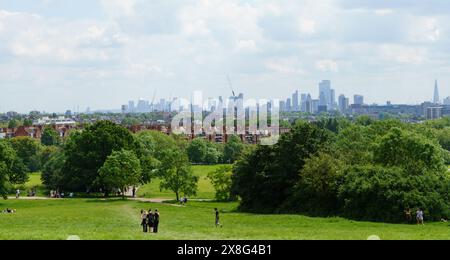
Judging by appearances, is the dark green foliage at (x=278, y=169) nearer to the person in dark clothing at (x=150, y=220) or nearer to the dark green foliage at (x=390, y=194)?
the dark green foliage at (x=390, y=194)

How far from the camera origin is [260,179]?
67.0m

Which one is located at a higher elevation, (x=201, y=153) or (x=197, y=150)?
(x=197, y=150)

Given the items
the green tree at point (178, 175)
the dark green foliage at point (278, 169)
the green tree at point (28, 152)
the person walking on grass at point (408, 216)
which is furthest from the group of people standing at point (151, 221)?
the green tree at point (28, 152)

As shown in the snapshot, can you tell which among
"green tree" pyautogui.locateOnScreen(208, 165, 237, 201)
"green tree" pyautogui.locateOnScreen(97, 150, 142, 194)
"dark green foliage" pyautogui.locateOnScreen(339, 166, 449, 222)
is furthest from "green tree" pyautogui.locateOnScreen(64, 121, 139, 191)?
"dark green foliage" pyautogui.locateOnScreen(339, 166, 449, 222)

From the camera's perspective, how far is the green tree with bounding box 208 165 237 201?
82562 millimetres

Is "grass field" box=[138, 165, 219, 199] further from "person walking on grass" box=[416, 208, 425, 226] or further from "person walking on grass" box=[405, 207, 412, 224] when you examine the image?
"person walking on grass" box=[416, 208, 425, 226]

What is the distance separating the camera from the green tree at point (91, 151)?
91.2m

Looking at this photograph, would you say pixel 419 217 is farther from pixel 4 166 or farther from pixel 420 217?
pixel 4 166

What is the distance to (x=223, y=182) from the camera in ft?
271

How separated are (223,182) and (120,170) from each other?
1235 cm

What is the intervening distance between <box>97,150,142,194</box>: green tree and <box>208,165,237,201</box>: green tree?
30.3 feet

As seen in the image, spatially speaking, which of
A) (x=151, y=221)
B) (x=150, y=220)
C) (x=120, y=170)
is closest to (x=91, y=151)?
(x=120, y=170)

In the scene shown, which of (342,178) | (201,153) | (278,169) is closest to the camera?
(342,178)
